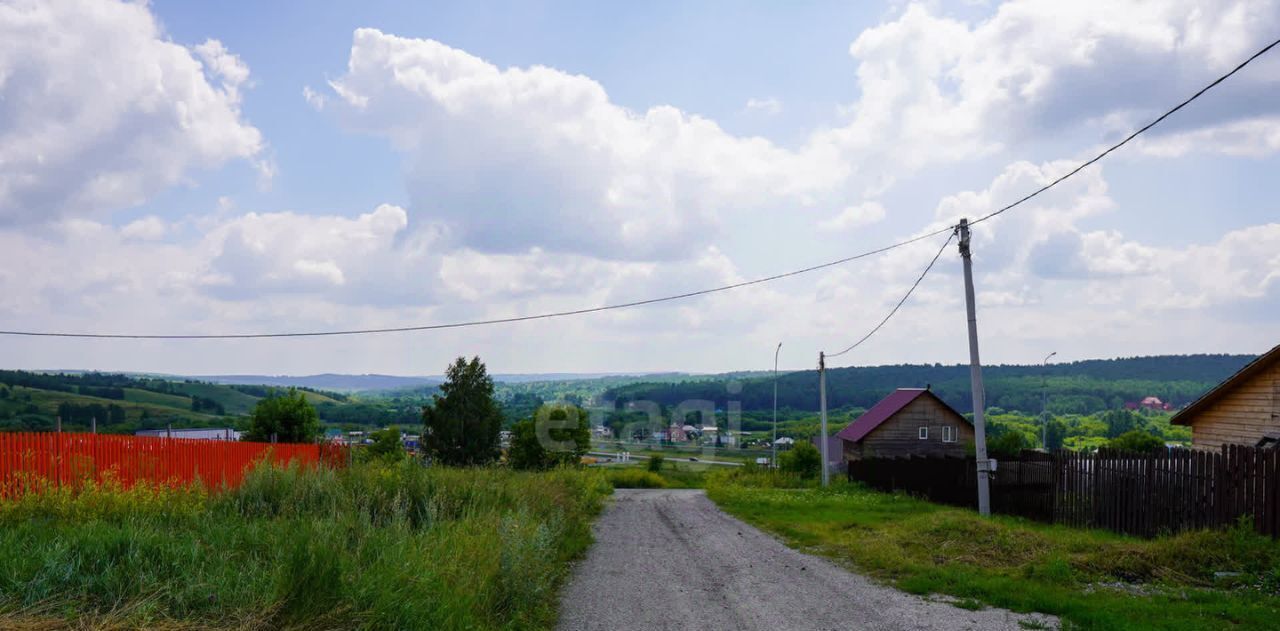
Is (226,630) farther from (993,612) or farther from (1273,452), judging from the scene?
(1273,452)

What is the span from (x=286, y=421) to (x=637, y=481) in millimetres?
17084

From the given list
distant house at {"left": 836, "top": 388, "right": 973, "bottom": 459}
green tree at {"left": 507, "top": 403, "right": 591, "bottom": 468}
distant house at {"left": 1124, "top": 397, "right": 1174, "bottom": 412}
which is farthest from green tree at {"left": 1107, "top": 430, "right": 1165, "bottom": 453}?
distant house at {"left": 1124, "top": 397, "right": 1174, "bottom": 412}

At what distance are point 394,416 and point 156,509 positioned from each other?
6821 centimetres

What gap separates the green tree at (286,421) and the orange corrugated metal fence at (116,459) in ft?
71.0

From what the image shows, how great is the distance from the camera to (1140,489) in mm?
15742

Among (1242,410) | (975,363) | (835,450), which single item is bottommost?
(835,450)

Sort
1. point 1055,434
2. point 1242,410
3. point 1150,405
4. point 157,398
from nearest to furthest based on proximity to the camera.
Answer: point 1242,410 < point 1055,434 < point 1150,405 < point 157,398

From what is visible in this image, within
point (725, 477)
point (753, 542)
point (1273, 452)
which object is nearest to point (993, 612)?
point (1273, 452)

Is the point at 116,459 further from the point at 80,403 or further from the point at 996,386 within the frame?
the point at 996,386

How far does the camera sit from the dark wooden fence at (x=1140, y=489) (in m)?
13.0

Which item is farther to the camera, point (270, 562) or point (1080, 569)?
point (1080, 569)

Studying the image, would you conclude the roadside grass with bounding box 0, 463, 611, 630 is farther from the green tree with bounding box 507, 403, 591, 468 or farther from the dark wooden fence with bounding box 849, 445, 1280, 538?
the green tree with bounding box 507, 403, 591, 468

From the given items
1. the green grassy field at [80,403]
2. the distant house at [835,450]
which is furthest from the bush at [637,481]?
the green grassy field at [80,403]

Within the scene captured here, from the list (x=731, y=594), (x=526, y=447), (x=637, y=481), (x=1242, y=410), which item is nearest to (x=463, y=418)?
(x=526, y=447)
